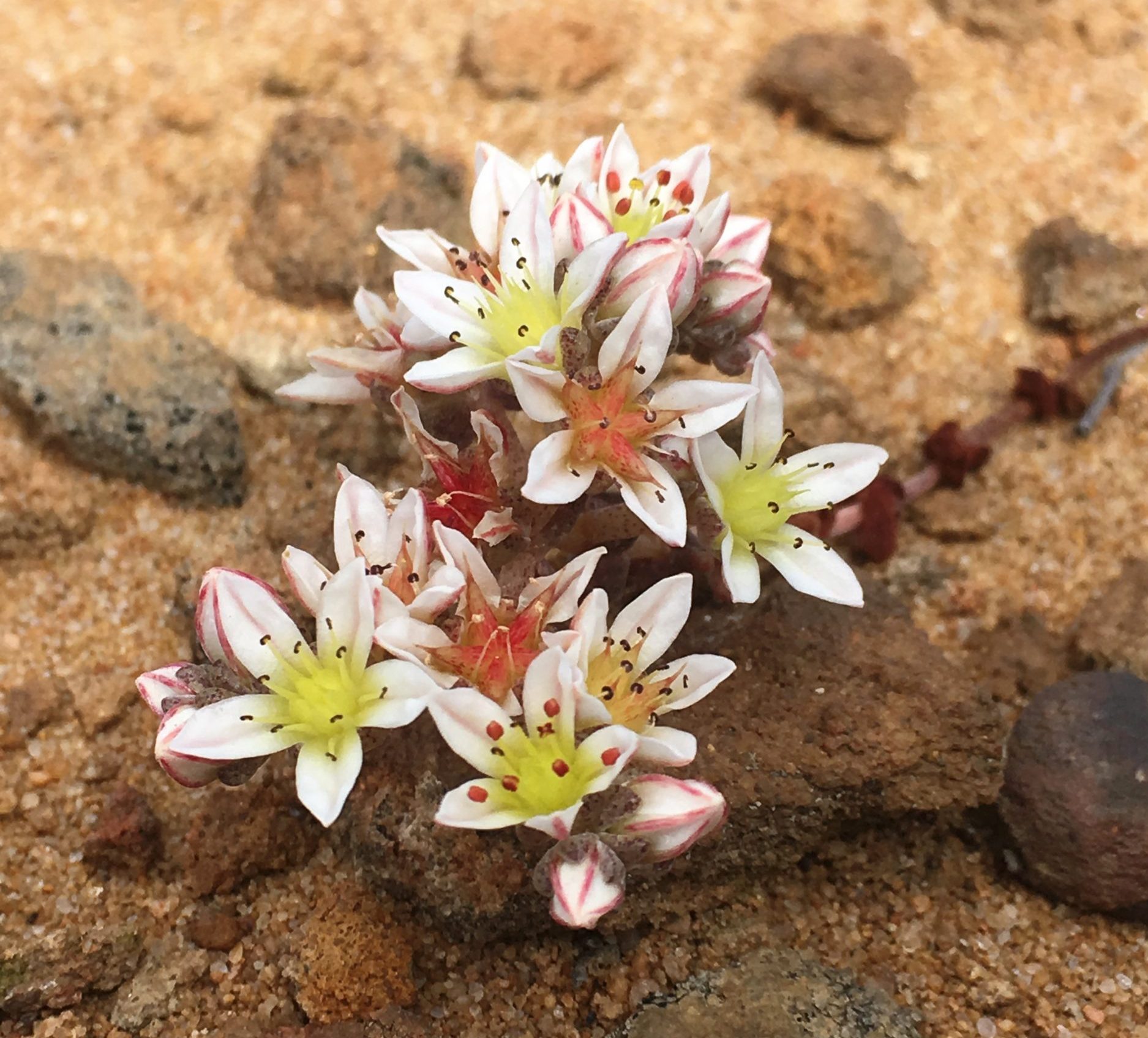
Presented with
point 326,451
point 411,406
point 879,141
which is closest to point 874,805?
point 411,406

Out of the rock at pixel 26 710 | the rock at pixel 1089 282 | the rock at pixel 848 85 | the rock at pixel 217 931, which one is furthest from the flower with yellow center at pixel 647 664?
the rock at pixel 848 85

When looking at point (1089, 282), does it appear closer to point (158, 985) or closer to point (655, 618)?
point (655, 618)

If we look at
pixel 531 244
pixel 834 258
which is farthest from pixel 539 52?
pixel 531 244

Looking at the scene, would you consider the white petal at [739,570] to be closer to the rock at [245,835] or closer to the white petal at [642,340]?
the white petal at [642,340]

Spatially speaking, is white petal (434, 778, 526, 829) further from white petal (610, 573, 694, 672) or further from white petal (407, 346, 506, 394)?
white petal (407, 346, 506, 394)

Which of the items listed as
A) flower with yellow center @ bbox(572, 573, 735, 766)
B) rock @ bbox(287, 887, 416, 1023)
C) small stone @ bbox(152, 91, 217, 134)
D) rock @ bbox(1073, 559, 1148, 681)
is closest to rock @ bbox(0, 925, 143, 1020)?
rock @ bbox(287, 887, 416, 1023)
